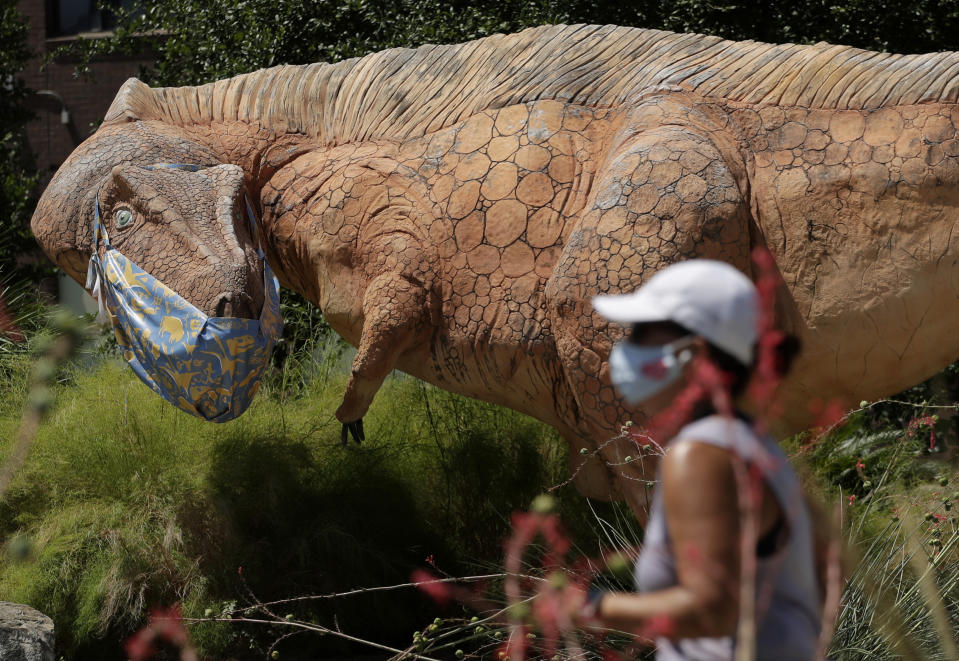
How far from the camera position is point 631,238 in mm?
3615

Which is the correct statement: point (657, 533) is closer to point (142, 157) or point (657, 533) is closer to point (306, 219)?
point (306, 219)

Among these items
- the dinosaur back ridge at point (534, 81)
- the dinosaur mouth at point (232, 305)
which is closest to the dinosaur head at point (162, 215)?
the dinosaur mouth at point (232, 305)

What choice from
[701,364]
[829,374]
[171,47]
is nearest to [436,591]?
[701,364]

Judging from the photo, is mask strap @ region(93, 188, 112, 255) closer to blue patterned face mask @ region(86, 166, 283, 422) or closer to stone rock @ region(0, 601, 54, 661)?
blue patterned face mask @ region(86, 166, 283, 422)

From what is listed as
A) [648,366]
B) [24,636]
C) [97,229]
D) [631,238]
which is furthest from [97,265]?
[648,366]

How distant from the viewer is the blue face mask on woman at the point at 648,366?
1.66 m

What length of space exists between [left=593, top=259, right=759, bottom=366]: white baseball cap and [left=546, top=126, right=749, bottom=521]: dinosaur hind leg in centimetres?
191

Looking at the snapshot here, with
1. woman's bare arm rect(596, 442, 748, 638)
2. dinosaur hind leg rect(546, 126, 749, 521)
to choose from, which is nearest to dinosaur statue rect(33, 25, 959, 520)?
dinosaur hind leg rect(546, 126, 749, 521)

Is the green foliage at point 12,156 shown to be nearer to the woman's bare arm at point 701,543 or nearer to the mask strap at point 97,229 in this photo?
the mask strap at point 97,229

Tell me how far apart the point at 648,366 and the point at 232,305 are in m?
2.65

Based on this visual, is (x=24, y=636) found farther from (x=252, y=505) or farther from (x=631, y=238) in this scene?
(x=631, y=238)

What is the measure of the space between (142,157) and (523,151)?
155 centimetres

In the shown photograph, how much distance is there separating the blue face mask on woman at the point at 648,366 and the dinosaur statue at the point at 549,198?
6.23ft

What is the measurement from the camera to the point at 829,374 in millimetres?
3717
